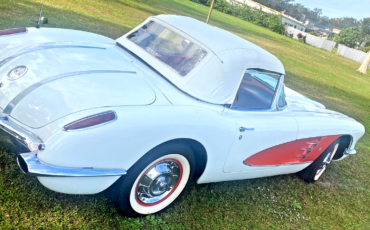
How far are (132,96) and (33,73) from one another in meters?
0.78

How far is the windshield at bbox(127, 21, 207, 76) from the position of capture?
2963mm

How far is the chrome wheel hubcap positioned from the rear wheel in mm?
2137

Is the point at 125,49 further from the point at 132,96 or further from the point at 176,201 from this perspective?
the point at 176,201

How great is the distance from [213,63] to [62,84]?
1.31 meters

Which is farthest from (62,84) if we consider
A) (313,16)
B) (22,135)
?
(313,16)

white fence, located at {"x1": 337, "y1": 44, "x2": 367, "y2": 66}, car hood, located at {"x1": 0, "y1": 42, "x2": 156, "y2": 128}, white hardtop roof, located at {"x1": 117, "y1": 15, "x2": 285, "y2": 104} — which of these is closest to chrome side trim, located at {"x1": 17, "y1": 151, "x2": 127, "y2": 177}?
car hood, located at {"x1": 0, "y1": 42, "x2": 156, "y2": 128}

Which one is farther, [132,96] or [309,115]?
[309,115]

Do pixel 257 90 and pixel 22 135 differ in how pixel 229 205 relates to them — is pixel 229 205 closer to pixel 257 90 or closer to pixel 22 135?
pixel 257 90

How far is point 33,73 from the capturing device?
2.45m

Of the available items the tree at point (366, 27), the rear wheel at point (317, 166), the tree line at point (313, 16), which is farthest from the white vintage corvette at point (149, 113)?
the tree line at point (313, 16)

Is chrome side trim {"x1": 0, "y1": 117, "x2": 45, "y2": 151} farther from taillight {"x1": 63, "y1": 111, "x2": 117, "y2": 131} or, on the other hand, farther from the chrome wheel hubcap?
the chrome wheel hubcap

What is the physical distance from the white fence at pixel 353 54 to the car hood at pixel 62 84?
149 feet

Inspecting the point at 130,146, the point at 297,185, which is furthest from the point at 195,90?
the point at 297,185

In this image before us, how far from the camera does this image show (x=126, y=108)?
7.29ft
